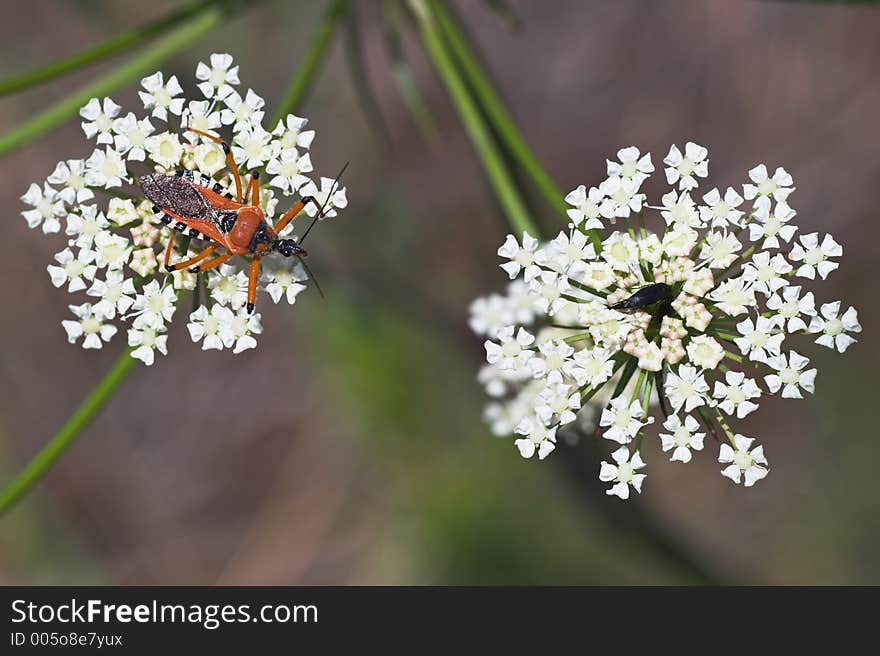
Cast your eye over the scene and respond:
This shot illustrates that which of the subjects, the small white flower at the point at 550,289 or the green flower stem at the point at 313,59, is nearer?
the small white flower at the point at 550,289

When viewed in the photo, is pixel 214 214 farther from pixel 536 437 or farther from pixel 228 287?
pixel 536 437

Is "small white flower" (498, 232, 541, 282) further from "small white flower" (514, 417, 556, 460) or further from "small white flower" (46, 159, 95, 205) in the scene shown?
"small white flower" (46, 159, 95, 205)

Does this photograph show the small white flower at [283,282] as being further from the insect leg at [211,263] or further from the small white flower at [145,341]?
the small white flower at [145,341]

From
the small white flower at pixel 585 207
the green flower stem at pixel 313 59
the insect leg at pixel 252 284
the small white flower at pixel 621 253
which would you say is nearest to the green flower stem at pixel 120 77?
the green flower stem at pixel 313 59

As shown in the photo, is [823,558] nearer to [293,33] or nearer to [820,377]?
[820,377]

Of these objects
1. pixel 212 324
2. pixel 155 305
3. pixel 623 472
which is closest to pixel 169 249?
pixel 155 305

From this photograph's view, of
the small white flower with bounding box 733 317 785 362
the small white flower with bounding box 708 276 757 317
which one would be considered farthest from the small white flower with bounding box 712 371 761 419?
the small white flower with bounding box 708 276 757 317

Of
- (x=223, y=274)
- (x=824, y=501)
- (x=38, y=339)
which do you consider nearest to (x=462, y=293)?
(x=824, y=501)
